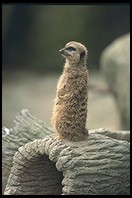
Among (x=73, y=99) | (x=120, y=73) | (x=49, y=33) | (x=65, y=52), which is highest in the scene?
(x=49, y=33)

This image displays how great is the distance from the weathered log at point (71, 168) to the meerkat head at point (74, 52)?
1.36 feet

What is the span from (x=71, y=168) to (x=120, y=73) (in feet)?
13.1

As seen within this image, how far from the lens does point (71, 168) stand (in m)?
3.15

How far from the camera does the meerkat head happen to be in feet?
10.1

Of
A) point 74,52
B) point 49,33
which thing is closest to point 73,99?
point 74,52

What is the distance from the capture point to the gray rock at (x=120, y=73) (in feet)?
22.2

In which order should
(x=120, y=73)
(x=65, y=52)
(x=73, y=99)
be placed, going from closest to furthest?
(x=65, y=52), (x=73, y=99), (x=120, y=73)

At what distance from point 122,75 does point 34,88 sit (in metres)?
3.40

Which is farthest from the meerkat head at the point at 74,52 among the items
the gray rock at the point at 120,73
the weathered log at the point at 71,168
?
the gray rock at the point at 120,73

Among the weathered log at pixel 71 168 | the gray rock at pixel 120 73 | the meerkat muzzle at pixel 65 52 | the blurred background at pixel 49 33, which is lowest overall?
the weathered log at pixel 71 168

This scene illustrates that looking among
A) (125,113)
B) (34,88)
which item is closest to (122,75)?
(125,113)

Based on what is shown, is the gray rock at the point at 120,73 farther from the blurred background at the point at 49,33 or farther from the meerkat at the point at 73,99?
the meerkat at the point at 73,99

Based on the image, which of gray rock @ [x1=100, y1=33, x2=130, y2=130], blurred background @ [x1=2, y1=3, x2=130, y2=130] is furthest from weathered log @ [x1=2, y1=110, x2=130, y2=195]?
blurred background @ [x1=2, y1=3, x2=130, y2=130]

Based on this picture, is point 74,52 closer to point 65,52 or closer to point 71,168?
point 65,52
